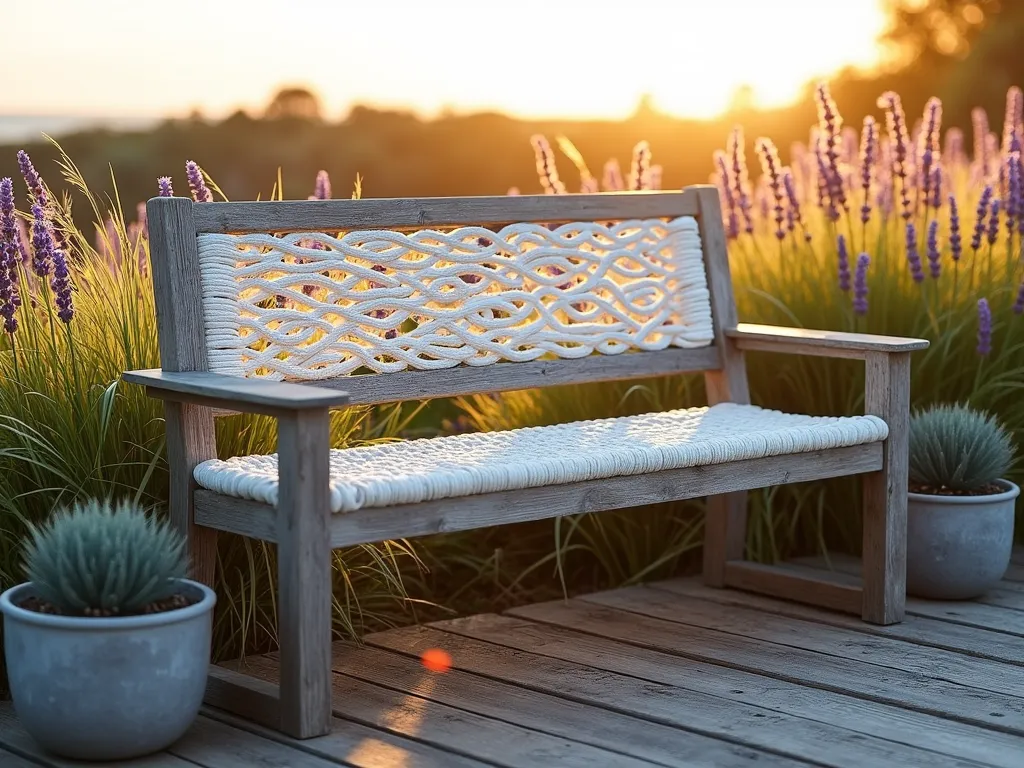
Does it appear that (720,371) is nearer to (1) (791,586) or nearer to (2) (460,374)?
(1) (791,586)

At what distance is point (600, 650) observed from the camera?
9.61ft

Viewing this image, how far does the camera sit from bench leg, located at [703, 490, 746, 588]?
3.50 meters

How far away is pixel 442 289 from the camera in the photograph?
306 cm

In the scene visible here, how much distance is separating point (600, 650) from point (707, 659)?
0.24 m

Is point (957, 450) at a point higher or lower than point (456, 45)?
lower

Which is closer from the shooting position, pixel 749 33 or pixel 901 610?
pixel 901 610

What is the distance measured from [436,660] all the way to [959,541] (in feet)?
4.44

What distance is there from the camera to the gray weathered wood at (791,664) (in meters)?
2.52

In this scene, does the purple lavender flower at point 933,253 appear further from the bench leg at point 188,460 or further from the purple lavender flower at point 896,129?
the bench leg at point 188,460

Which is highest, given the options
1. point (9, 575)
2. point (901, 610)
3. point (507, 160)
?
point (507, 160)

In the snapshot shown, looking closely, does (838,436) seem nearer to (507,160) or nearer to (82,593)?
(82,593)

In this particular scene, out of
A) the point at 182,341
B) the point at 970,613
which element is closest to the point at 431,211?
the point at 182,341

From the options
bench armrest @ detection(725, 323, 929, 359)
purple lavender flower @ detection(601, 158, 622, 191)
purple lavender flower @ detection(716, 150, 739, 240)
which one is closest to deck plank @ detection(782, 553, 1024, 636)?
bench armrest @ detection(725, 323, 929, 359)

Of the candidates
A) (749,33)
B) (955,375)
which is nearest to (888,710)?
(955,375)
